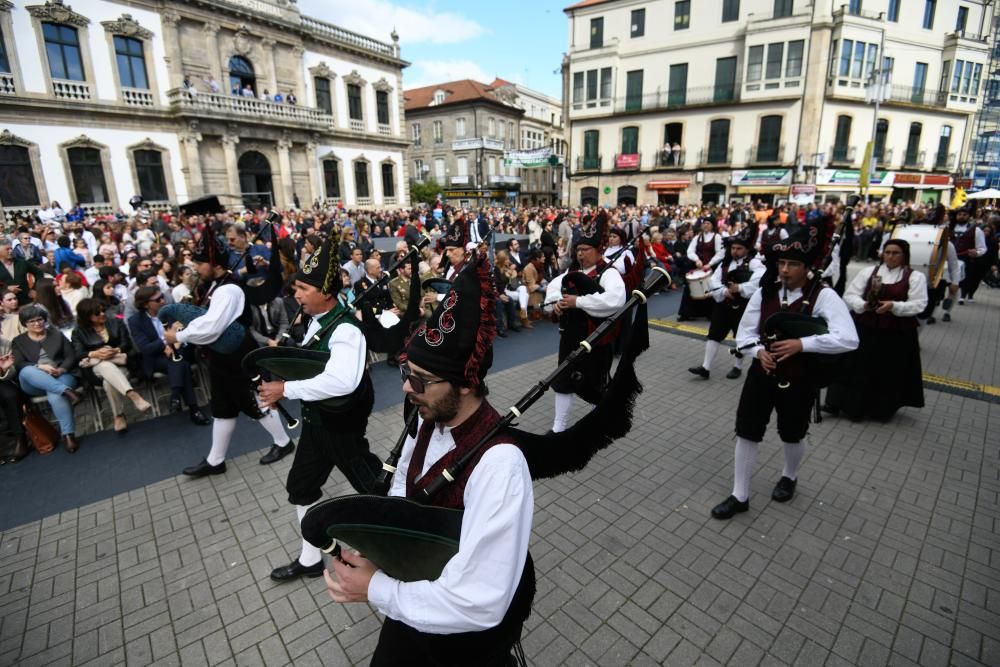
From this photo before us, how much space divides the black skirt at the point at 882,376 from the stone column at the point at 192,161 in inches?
1162

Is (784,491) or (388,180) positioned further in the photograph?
(388,180)

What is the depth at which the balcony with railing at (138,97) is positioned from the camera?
24156 millimetres

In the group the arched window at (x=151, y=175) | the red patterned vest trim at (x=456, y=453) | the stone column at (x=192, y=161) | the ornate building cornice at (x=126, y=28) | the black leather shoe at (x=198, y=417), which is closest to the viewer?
the red patterned vest trim at (x=456, y=453)

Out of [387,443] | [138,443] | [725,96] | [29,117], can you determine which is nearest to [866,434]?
[387,443]

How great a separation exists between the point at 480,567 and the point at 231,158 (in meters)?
31.5

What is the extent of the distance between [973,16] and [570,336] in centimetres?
4919

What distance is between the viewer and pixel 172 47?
82.4ft

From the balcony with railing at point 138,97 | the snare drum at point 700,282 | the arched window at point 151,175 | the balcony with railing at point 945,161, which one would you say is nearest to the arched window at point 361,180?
the arched window at point 151,175

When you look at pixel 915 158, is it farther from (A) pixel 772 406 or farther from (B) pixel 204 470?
(B) pixel 204 470

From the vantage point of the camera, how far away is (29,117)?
21547 millimetres

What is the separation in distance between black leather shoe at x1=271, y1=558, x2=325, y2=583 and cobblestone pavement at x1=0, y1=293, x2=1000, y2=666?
0.22ft

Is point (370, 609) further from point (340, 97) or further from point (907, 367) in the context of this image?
point (340, 97)

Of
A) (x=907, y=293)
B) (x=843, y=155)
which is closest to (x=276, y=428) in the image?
(x=907, y=293)

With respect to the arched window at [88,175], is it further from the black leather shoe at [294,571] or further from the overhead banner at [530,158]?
the black leather shoe at [294,571]
